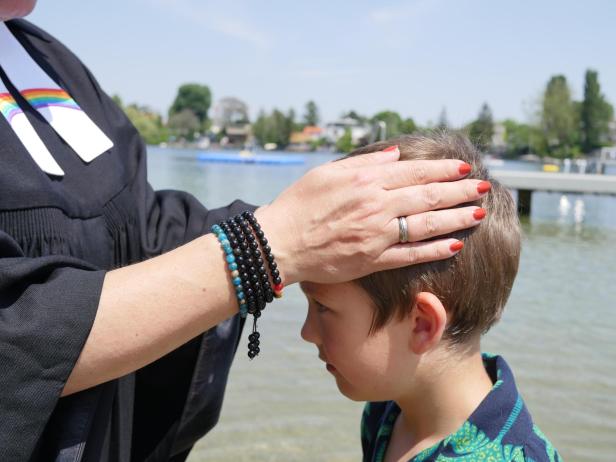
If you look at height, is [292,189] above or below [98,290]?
above

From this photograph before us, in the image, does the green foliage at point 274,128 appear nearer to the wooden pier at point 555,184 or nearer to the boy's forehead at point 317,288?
the wooden pier at point 555,184

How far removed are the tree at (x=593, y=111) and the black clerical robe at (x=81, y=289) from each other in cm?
6983

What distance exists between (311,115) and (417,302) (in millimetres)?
121756

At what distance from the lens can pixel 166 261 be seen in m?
1.30

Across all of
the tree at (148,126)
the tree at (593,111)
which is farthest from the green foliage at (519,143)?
the tree at (148,126)

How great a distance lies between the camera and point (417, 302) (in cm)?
155

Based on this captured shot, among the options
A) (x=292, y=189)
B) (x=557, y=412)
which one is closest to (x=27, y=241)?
(x=292, y=189)

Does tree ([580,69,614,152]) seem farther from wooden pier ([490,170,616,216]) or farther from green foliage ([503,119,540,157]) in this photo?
wooden pier ([490,170,616,216])

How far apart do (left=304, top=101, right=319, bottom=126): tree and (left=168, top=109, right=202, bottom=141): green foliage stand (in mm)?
18999

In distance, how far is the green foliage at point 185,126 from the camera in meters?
112

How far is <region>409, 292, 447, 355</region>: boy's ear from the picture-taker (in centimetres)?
152

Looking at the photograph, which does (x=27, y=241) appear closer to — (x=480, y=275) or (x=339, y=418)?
(x=480, y=275)

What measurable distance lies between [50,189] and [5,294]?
12.5 inches

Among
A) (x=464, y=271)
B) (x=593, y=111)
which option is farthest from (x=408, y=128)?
(x=593, y=111)
